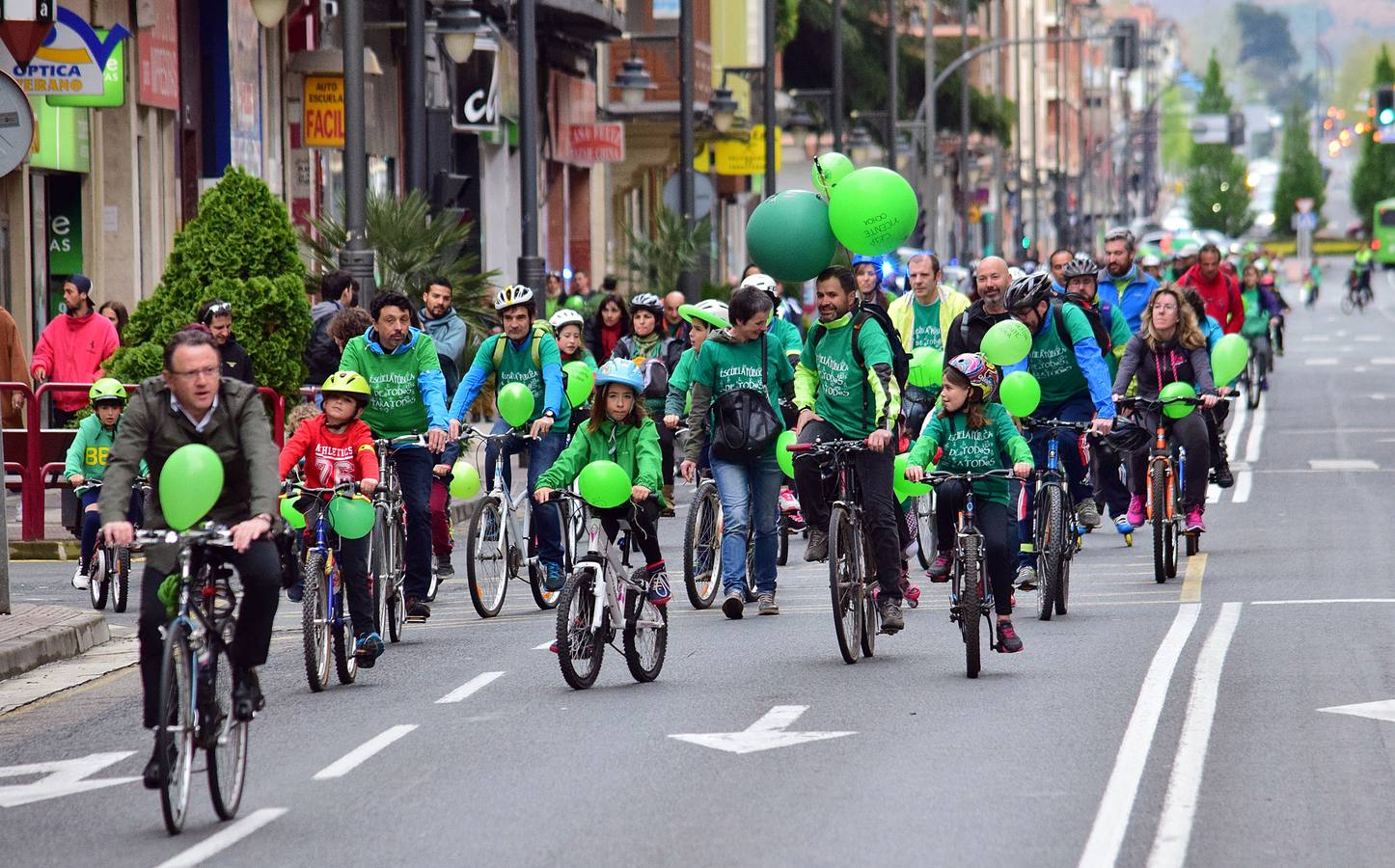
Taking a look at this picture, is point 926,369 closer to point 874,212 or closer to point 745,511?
point 745,511

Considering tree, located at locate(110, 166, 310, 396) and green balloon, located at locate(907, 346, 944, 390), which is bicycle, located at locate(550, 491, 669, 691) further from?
tree, located at locate(110, 166, 310, 396)

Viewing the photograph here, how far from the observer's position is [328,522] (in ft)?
39.7

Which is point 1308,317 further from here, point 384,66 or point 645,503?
point 645,503

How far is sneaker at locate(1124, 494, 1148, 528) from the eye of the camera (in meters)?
17.3

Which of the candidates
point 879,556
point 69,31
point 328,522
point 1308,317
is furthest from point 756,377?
point 1308,317

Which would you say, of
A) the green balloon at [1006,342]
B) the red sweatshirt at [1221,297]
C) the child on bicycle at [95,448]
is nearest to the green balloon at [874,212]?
the green balloon at [1006,342]

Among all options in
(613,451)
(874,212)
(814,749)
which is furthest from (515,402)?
(814,749)

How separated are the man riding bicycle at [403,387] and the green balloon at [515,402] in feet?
4.29

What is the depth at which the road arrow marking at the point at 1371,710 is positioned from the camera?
10.7 meters

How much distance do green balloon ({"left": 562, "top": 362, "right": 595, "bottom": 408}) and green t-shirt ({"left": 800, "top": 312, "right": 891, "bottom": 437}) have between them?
2.71 m

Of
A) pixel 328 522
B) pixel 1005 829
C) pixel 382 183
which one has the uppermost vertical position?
pixel 382 183

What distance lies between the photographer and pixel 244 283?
19375 millimetres

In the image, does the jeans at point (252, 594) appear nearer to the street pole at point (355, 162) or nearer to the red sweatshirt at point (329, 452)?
the red sweatshirt at point (329, 452)

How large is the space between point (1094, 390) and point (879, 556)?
270 cm
